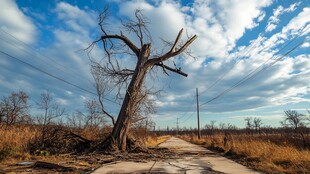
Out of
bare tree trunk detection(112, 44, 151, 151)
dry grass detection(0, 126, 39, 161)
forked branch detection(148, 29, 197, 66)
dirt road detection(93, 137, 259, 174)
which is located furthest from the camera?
forked branch detection(148, 29, 197, 66)

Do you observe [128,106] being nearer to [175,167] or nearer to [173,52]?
[173,52]

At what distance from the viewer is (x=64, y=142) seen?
14.8 m

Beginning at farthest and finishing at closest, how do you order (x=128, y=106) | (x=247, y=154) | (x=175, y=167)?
1. (x=128, y=106)
2. (x=247, y=154)
3. (x=175, y=167)

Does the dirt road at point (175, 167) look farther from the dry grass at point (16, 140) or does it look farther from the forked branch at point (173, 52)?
the forked branch at point (173, 52)

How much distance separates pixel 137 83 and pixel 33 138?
6.10m

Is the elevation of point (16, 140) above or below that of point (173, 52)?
below

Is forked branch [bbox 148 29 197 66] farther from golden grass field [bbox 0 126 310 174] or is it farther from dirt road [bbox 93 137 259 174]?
dirt road [bbox 93 137 259 174]

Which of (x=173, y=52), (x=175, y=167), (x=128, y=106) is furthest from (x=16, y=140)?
(x=173, y=52)

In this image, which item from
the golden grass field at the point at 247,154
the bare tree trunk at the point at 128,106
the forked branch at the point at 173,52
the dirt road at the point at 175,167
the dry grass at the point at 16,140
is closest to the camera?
the dirt road at the point at 175,167

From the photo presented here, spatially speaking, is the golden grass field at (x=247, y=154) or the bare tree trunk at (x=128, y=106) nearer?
the golden grass field at (x=247, y=154)

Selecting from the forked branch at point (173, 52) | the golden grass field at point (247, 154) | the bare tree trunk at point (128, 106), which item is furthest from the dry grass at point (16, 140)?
the forked branch at point (173, 52)

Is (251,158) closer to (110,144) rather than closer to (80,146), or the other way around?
(110,144)

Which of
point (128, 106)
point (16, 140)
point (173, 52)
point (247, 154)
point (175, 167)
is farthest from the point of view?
point (173, 52)

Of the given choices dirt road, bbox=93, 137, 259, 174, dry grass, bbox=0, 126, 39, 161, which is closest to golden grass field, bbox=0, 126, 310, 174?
dry grass, bbox=0, 126, 39, 161
